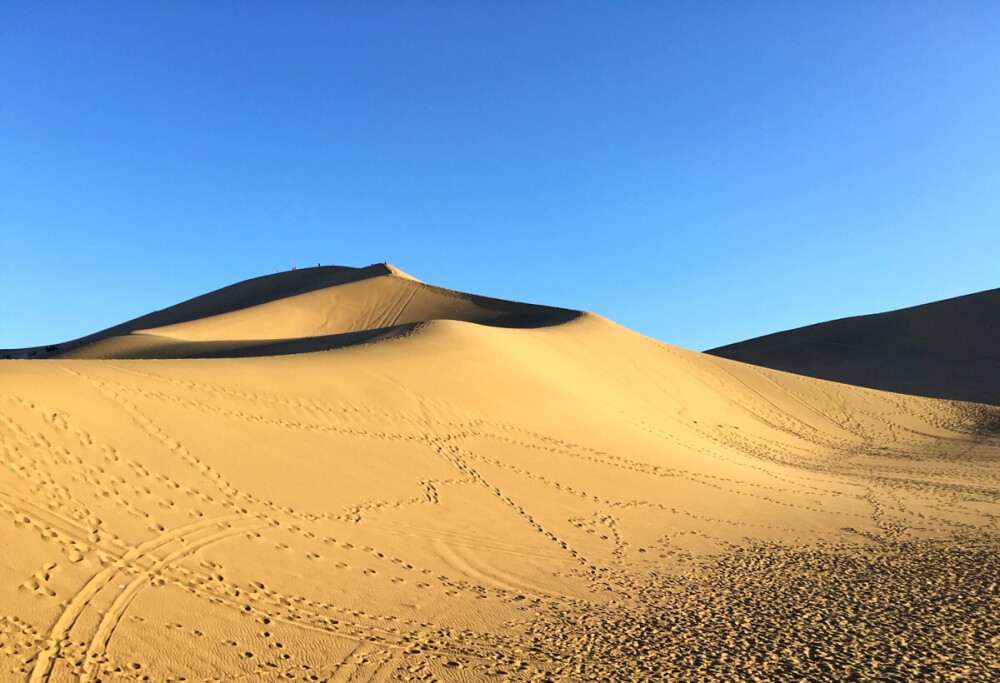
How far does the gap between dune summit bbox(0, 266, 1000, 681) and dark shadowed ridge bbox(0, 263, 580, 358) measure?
5248mm

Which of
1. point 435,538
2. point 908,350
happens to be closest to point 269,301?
point 435,538

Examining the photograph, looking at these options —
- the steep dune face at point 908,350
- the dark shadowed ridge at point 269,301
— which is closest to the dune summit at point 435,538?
the dark shadowed ridge at point 269,301

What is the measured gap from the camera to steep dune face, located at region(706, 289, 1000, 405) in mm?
32906

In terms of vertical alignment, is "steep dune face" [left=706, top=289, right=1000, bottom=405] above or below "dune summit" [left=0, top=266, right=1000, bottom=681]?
above

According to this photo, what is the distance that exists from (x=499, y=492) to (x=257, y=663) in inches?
221

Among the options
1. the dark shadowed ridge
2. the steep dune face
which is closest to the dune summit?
the dark shadowed ridge

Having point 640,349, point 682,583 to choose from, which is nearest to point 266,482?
point 682,583

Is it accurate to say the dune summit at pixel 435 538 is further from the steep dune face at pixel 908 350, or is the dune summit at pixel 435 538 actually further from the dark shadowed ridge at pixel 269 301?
the steep dune face at pixel 908 350

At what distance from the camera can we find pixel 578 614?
6.60 m

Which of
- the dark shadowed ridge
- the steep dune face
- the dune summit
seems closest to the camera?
the dune summit

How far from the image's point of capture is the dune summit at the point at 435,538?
5.39 m

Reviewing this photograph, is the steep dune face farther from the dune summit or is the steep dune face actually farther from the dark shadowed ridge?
the dune summit

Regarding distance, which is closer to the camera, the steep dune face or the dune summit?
the dune summit

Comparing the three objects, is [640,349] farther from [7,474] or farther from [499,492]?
[7,474]
